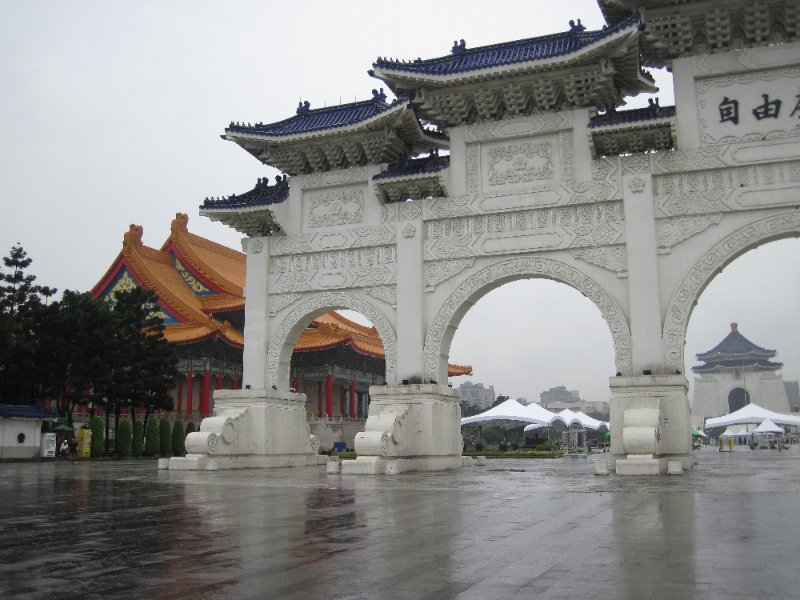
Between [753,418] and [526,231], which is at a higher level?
[526,231]

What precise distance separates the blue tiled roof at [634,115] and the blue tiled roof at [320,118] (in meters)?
4.89

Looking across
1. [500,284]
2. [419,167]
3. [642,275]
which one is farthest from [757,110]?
[419,167]

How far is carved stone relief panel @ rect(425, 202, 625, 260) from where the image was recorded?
54.1 feet

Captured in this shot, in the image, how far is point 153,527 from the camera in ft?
22.5

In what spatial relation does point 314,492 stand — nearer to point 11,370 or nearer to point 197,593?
point 197,593

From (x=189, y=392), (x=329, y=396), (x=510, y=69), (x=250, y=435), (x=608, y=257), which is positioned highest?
(x=510, y=69)

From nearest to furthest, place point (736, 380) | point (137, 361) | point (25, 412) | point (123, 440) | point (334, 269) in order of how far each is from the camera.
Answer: point (334, 269), point (25, 412), point (137, 361), point (123, 440), point (736, 380)

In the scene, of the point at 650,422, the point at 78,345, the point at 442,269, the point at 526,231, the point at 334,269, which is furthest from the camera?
the point at 78,345

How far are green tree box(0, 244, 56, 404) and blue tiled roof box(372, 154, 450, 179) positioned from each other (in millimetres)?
14556

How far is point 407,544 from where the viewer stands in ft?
19.1

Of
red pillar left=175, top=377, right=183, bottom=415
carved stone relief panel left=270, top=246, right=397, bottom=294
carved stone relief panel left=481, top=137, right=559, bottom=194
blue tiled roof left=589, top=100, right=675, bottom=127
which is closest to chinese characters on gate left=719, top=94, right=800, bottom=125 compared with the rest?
blue tiled roof left=589, top=100, right=675, bottom=127

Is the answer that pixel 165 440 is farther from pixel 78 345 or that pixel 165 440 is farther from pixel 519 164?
pixel 519 164

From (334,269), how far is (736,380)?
74.6m

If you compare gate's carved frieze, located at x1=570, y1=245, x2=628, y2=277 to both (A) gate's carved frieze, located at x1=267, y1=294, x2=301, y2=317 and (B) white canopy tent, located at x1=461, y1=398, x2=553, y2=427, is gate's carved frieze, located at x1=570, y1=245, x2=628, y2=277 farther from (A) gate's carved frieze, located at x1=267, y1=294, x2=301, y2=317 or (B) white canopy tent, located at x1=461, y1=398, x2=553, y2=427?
(B) white canopy tent, located at x1=461, y1=398, x2=553, y2=427
